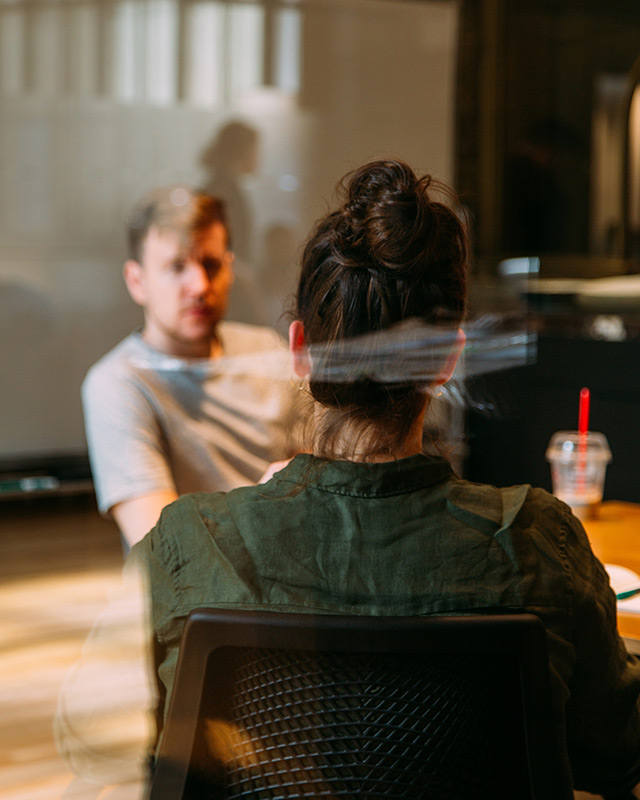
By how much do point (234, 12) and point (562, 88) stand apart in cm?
173

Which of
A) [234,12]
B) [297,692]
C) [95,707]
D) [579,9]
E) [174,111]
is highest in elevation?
[579,9]

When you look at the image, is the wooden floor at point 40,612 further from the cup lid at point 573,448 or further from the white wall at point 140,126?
the cup lid at point 573,448

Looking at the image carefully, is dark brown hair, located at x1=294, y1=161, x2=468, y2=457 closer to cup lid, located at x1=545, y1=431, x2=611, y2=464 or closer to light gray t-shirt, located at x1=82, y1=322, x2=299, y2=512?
light gray t-shirt, located at x1=82, y1=322, x2=299, y2=512

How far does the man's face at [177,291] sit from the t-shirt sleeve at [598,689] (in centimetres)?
61

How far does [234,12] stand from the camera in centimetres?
227

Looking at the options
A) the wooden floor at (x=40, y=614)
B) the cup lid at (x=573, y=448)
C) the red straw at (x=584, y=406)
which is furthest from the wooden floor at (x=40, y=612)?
the red straw at (x=584, y=406)

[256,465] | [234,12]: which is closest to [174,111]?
[234,12]

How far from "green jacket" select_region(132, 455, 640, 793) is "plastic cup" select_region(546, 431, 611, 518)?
60 cm

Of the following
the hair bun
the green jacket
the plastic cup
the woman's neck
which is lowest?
the plastic cup

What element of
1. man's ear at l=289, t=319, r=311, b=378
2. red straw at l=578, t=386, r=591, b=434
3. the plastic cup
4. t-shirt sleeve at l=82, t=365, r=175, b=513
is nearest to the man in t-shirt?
t-shirt sleeve at l=82, t=365, r=175, b=513

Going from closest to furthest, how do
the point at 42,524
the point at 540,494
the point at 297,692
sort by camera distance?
the point at 297,692 → the point at 540,494 → the point at 42,524

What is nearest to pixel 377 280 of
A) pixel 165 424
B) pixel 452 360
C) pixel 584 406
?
pixel 452 360

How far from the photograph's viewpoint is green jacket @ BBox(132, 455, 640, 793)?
559 millimetres

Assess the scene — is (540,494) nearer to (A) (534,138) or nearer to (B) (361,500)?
(B) (361,500)
